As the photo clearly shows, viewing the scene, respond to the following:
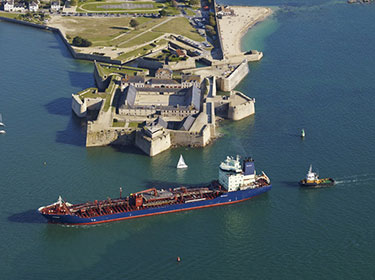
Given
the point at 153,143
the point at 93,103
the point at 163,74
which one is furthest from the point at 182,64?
the point at 153,143

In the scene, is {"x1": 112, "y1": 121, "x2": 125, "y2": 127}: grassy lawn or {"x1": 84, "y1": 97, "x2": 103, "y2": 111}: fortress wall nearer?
{"x1": 112, "y1": 121, "x2": 125, "y2": 127}: grassy lawn

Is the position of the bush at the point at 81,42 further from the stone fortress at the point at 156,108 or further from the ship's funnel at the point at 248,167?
the ship's funnel at the point at 248,167

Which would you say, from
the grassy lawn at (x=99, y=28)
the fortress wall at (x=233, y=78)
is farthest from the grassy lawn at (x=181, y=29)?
the fortress wall at (x=233, y=78)

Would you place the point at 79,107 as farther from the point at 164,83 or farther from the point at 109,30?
the point at 109,30

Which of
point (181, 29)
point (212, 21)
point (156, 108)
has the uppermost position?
point (212, 21)

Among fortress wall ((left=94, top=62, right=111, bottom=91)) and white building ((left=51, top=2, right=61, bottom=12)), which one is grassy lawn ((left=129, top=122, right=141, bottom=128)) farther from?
white building ((left=51, top=2, right=61, bottom=12))

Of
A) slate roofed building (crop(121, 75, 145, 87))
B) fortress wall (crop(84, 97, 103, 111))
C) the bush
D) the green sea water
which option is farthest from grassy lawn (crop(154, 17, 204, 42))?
fortress wall (crop(84, 97, 103, 111))

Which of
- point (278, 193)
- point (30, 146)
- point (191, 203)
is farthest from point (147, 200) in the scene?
point (30, 146)
